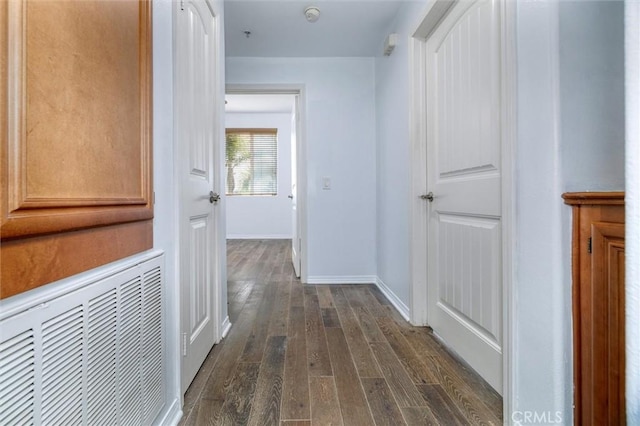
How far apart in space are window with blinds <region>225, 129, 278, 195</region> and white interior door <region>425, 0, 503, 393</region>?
4.45 meters

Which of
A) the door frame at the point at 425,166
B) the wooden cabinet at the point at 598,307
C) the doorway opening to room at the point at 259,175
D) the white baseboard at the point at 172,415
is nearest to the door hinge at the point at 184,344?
the white baseboard at the point at 172,415

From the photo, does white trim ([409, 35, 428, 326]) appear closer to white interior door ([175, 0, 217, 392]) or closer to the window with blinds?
white interior door ([175, 0, 217, 392])

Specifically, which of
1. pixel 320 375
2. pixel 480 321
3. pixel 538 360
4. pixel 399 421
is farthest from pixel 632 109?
pixel 320 375

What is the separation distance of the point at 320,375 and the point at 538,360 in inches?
34.1

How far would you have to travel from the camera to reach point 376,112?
9.56 feet

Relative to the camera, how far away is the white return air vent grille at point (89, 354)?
0.49 metres

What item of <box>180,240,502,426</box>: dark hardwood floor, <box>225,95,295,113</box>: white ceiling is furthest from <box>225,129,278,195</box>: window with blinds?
<box>180,240,502,426</box>: dark hardwood floor

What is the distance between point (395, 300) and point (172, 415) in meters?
1.67

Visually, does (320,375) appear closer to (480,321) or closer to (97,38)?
(480,321)

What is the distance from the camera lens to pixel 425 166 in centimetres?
186

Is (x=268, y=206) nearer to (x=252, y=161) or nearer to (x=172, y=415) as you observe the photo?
(x=252, y=161)

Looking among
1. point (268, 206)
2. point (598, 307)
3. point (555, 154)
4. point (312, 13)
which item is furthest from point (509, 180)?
point (268, 206)

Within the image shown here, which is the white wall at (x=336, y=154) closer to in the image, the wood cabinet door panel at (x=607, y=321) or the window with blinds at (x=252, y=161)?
the wood cabinet door panel at (x=607, y=321)

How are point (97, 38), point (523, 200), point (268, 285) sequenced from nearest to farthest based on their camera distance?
point (97, 38), point (523, 200), point (268, 285)
